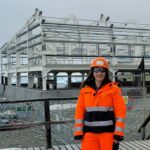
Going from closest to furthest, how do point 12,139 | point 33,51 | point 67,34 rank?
point 12,139
point 67,34
point 33,51

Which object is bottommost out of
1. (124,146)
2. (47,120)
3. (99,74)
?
(124,146)

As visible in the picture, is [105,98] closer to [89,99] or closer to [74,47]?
[89,99]

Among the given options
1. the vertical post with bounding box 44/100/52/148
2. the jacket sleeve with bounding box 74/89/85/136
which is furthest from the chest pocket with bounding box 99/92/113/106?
the vertical post with bounding box 44/100/52/148

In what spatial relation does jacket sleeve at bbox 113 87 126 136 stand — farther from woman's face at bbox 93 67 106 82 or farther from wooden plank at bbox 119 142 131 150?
wooden plank at bbox 119 142 131 150

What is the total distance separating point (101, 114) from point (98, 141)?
32 centimetres

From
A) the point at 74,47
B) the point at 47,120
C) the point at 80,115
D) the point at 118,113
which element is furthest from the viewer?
the point at 74,47

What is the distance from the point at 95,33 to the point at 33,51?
6.56 meters

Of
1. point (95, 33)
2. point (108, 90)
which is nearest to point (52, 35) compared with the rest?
point (95, 33)

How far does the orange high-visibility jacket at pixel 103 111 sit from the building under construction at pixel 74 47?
77.9 ft

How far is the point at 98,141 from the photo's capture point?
4.20 metres

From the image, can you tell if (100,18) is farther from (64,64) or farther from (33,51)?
(64,64)

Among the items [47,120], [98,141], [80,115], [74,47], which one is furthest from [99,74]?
[74,47]

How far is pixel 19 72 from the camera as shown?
131 feet

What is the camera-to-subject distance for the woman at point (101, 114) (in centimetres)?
412
